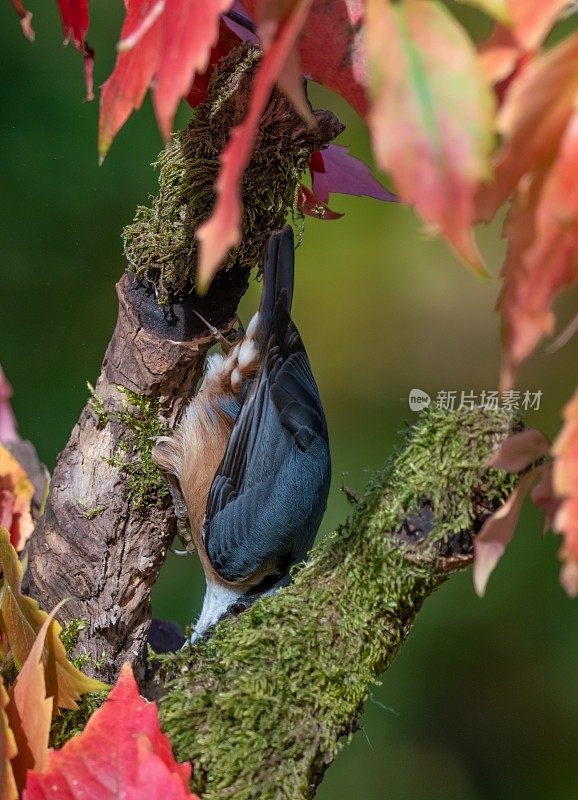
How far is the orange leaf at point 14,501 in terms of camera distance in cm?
63

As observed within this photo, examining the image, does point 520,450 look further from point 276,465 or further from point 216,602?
point 216,602

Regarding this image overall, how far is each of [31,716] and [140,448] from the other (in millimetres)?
307

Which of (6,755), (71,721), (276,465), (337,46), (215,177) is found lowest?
(276,465)

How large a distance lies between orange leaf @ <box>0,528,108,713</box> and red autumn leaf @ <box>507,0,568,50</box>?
0.35m

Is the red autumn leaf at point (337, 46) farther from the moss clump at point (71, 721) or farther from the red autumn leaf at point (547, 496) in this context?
the moss clump at point (71, 721)

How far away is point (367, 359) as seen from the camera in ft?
4.34

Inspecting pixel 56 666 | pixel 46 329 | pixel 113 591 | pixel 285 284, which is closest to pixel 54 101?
pixel 46 329

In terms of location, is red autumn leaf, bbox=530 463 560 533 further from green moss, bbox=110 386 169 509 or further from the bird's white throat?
the bird's white throat

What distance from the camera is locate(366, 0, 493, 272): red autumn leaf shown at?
0.58ft

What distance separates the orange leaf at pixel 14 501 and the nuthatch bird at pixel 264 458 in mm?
172

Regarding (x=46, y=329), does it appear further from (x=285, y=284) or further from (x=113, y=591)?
(x=113, y=591)

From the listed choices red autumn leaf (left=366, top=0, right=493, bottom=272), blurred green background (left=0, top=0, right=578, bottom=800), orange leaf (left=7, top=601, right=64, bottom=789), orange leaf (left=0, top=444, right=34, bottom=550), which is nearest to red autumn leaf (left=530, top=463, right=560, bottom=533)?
red autumn leaf (left=366, top=0, right=493, bottom=272)

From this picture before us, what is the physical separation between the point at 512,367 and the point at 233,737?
0.91 feet

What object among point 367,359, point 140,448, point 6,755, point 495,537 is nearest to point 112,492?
point 140,448
